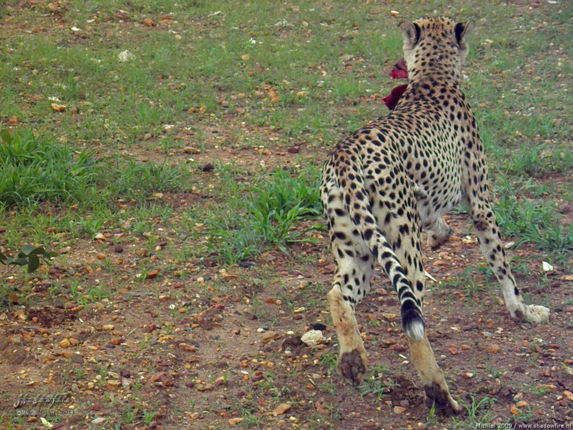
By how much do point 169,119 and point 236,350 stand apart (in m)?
3.62

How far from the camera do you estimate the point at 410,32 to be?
18.8 ft

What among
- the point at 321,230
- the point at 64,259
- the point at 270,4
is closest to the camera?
the point at 64,259

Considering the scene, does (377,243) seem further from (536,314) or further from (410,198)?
(536,314)

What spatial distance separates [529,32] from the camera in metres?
9.85

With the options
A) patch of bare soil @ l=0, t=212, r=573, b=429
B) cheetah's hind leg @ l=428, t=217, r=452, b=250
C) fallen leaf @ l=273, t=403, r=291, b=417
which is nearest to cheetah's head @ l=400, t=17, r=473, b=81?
cheetah's hind leg @ l=428, t=217, r=452, b=250

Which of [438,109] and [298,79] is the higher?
[438,109]

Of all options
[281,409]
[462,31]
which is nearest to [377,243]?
[281,409]

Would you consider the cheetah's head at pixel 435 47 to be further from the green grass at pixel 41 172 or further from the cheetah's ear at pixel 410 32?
the green grass at pixel 41 172

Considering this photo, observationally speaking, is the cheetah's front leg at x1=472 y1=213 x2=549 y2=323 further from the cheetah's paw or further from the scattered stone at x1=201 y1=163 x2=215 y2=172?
the scattered stone at x1=201 y1=163 x2=215 y2=172

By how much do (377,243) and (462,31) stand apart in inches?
87.8

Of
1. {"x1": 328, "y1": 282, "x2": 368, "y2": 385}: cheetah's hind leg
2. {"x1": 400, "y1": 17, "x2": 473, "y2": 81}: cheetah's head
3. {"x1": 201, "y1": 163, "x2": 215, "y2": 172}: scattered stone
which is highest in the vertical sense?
{"x1": 400, "y1": 17, "x2": 473, "y2": 81}: cheetah's head

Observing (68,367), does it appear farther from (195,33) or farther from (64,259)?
(195,33)

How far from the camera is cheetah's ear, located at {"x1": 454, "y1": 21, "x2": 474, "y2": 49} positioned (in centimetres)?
571

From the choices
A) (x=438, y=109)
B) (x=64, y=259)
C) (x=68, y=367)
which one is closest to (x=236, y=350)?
(x=68, y=367)
